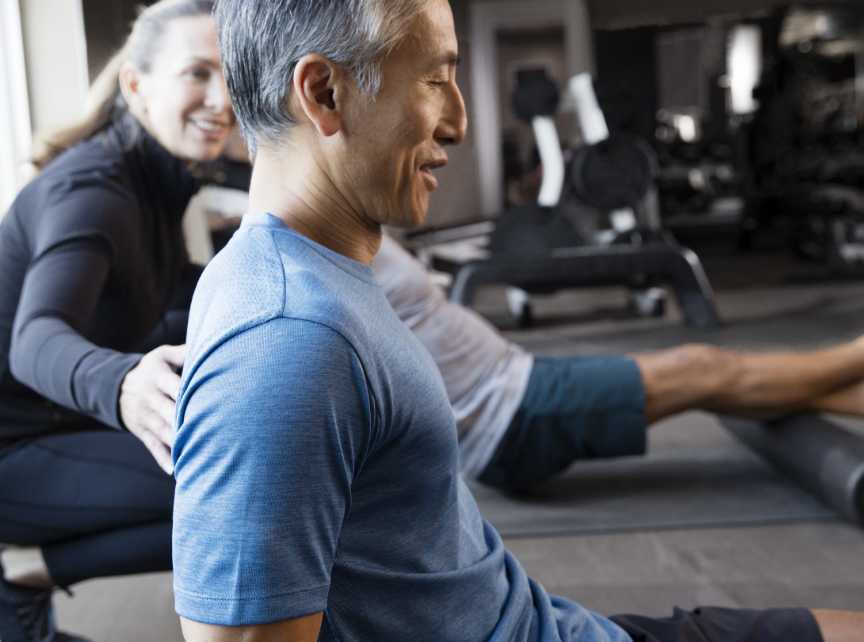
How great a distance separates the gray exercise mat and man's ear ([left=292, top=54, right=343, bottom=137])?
145cm

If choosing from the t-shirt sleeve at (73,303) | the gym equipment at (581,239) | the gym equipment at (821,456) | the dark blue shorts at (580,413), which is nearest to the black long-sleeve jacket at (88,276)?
the t-shirt sleeve at (73,303)

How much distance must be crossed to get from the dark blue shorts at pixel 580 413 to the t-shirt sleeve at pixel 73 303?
0.99 m

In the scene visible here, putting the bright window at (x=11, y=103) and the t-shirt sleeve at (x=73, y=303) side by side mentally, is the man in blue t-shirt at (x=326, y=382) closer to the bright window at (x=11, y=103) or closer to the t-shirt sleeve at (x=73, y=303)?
the t-shirt sleeve at (x=73, y=303)

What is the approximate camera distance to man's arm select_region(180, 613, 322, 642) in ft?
1.87

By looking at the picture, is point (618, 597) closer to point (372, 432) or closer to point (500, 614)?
point (500, 614)

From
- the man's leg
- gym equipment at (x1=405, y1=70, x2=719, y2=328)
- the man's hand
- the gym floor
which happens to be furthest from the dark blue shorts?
gym equipment at (x1=405, y1=70, x2=719, y2=328)

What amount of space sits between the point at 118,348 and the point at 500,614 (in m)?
0.64

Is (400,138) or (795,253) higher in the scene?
(400,138)

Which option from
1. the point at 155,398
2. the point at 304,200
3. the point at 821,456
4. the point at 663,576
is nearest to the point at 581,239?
the point at 821,456

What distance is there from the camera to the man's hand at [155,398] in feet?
2.78

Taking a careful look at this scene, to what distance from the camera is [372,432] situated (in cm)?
63

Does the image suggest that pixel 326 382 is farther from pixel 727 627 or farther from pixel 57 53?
pixel 57 53

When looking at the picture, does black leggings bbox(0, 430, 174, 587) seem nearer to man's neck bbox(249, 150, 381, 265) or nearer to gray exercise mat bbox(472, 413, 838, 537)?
man's neck bbox(249, 150, 381, 265)

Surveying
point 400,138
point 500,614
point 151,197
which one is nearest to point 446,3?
point 400,138
